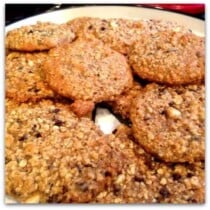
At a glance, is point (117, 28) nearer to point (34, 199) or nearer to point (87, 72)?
point (87, 72)

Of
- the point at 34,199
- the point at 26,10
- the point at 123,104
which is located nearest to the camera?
the point at 34,199

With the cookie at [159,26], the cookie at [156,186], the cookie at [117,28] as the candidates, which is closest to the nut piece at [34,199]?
the cookie at [156,186]

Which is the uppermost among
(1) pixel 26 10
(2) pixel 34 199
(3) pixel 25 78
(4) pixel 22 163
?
(1) pixel 26 10

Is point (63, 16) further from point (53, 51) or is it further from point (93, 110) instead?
point (93, 110)

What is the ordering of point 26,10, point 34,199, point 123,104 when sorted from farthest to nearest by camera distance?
1. point 26,10
2. point 123,104
3. point 34,199

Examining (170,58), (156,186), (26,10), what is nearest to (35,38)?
(26,10)

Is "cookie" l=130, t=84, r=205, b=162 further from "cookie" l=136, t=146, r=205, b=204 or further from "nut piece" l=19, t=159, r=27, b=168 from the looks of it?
"nut piece" l=19, t=159, r=27, b=168

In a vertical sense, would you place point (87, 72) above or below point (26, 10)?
below

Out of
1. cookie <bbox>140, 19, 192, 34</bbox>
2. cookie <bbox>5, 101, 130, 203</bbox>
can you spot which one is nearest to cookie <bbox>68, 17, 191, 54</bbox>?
cookie <bbox>140, 19, 192, 34</bbox>
